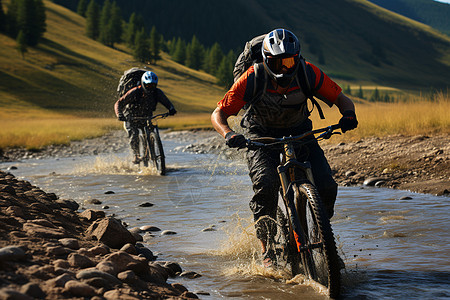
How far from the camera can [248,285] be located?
16.3ft

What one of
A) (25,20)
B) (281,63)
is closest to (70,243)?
(281,63)

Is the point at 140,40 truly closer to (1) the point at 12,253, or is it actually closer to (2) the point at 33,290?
(1) the point at 12,253

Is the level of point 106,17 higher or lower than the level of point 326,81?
higher

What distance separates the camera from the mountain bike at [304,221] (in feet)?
14.1

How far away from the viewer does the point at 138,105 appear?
14.5m

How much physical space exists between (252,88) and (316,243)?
155 cm

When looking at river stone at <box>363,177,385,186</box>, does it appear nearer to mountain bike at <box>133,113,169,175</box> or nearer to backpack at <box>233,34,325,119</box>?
mountain bike at <box>133,113,169,175</box>

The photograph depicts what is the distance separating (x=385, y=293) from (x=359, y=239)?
6.73ft

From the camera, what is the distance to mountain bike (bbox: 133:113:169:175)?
14.2 m

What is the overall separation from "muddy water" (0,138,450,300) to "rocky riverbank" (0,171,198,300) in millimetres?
477

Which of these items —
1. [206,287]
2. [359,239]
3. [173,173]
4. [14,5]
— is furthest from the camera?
[14,5]

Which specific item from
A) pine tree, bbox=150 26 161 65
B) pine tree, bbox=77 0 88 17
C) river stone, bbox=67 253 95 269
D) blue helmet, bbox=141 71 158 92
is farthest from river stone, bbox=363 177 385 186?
pine tree, bbox=77 0 88 17

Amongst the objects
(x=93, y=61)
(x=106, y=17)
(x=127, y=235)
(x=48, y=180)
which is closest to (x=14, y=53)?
(x=93, y=61)

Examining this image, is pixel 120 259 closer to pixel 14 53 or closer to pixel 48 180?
pixel 48 180
